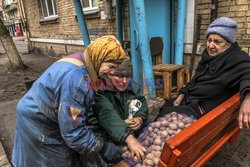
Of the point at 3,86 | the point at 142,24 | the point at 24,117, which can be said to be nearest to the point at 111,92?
the point at 24,117

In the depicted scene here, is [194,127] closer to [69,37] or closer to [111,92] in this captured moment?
[111,92]

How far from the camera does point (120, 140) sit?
1715 mm

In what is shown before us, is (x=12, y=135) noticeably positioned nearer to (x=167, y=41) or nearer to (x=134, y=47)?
(x=134, y=47)

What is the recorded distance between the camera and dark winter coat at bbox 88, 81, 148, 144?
1.75 meters

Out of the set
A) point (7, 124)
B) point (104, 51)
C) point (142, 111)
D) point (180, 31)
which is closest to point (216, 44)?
point (142, 111)

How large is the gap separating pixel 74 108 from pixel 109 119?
1.81ft

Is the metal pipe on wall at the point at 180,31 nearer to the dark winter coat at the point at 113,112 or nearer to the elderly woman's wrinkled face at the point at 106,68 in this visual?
the dark winter coat at the point at 113,112

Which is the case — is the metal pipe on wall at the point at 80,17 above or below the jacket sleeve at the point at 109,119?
above

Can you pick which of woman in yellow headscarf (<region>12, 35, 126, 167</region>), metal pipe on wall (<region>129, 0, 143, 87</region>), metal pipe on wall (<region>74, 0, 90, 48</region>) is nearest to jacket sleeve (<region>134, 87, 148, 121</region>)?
woman in yellow headscarf (<region>12, 35, 126, 167</region>)

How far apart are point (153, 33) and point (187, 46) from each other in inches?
26.7

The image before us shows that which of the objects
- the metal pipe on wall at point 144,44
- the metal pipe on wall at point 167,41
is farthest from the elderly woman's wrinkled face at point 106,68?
the metal pipe on wall at point 167,41

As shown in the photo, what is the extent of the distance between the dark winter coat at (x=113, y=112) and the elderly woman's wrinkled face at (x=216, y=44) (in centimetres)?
82

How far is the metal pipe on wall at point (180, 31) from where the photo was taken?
12.4 feet

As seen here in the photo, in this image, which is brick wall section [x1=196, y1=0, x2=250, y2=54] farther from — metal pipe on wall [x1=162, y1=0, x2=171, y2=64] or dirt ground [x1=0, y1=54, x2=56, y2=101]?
dirt ground [x1=0, y1=54, x2=56, y2=101]
